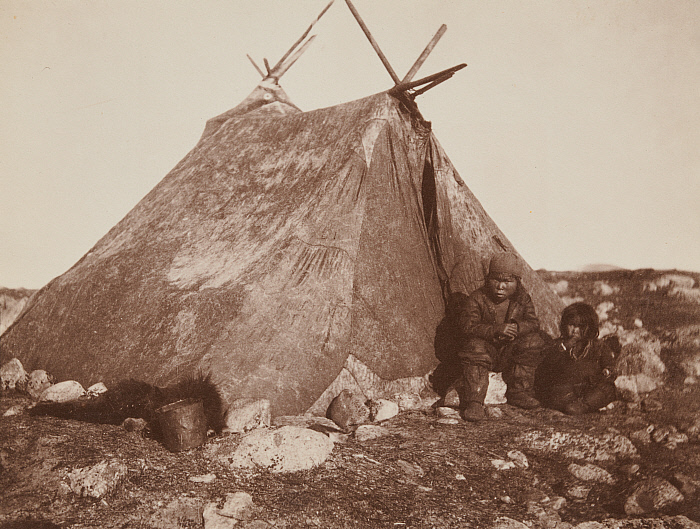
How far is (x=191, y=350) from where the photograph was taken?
4215mm

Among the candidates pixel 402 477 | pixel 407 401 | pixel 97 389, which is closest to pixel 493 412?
pixel 407 401

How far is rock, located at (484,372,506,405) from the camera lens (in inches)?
184

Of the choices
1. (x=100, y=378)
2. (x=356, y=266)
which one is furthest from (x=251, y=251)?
(x=100, y=378)

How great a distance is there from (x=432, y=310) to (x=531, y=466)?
6.57 ft

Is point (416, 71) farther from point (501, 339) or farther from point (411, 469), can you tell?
point (411, 469)

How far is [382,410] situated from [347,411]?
1.14 ft

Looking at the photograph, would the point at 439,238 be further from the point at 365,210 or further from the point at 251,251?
the point at 251,251

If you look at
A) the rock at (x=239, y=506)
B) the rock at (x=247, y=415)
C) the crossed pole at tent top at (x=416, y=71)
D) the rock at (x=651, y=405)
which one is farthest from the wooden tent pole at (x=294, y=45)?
the rock at (x=239, y=506)

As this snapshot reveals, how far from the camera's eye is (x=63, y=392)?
4.33 meters

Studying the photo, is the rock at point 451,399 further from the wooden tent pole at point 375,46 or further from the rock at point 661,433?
the wooden tent pole at point 375,46

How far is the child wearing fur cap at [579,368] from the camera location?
4328 millimetres

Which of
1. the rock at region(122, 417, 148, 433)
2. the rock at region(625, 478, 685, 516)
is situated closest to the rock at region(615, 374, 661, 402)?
the rock at region(625, 478, 685, 516)

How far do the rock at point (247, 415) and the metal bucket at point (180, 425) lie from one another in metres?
0.31

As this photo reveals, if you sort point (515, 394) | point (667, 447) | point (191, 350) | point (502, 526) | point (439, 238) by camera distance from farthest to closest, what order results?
point (439, 238) → point (515, 394) → point (191, 350) → point (667, 447) → point (502, 526)
